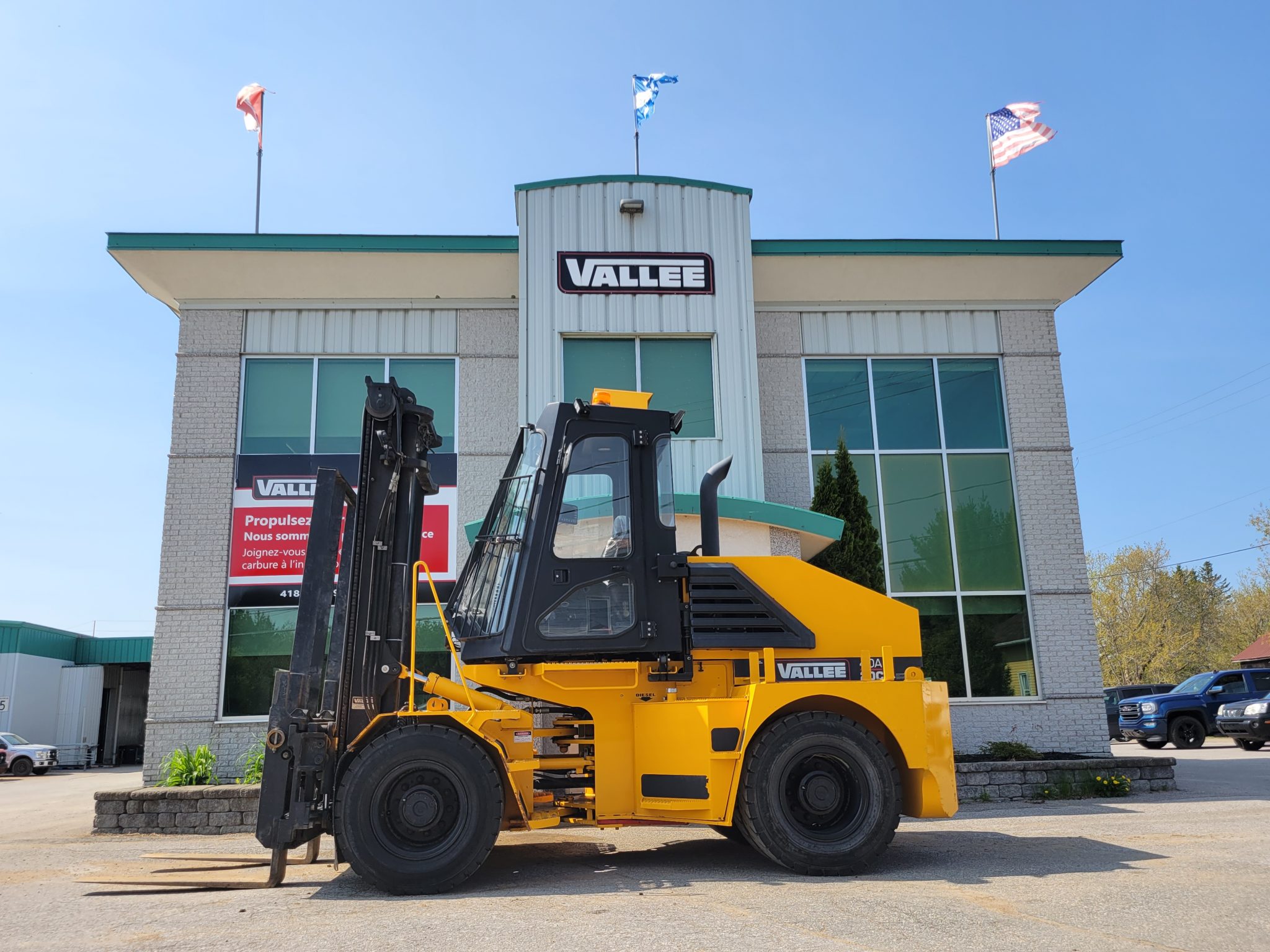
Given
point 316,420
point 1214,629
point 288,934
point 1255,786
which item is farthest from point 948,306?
point 1214,629

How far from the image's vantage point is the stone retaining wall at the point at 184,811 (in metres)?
10.4

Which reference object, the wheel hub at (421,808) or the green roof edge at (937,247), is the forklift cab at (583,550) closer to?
the wheel hub at (421,808)

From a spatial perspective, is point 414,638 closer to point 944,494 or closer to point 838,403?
point 838,403

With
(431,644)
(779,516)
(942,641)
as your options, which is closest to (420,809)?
(431,644)

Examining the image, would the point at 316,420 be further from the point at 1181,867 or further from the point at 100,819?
the point at 1181,867

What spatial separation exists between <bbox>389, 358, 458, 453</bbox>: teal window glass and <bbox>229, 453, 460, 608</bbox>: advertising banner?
0.49 m

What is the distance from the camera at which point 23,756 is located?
27.5 metres

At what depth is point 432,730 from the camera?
21.8 ft

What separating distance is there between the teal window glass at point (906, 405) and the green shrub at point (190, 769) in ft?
34.1

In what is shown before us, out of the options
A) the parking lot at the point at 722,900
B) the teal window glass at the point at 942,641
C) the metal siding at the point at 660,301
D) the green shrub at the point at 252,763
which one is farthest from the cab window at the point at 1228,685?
the green shrub at the point at 252,763

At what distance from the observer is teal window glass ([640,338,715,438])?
14.5 meters

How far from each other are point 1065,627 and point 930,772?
8.38 m

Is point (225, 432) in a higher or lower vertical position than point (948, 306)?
lower

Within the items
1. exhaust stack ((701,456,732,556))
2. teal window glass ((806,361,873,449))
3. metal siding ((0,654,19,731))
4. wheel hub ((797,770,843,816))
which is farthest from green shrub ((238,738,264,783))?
metal siding ((0,654,19,731))
